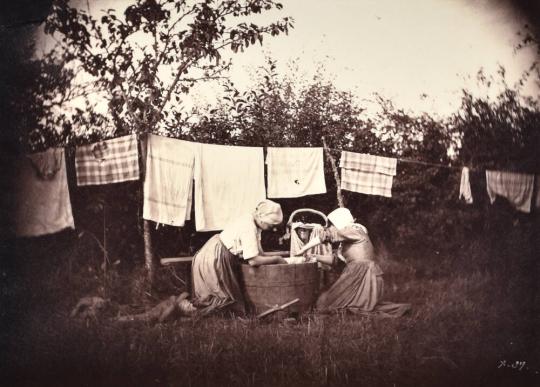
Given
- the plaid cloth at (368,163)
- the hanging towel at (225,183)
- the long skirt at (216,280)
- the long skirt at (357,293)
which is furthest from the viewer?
the plaid cloth at (368,163)

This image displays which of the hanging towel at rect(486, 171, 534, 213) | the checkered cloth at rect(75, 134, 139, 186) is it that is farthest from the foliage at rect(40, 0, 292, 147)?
the hanging towel at rect(486, 171, 534, 213)

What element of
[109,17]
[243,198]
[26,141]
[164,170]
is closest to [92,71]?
[109,17]

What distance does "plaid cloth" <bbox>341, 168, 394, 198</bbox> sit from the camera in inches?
229

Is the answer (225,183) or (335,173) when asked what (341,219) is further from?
(225,183)

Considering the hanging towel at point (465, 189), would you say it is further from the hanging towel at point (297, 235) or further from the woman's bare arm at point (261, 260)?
the woman's bare arm at point (261, 260)

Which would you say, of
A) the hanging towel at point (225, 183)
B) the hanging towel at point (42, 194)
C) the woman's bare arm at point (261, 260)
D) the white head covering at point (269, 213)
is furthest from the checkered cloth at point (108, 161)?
the woman's bare arm at point (261, 260)

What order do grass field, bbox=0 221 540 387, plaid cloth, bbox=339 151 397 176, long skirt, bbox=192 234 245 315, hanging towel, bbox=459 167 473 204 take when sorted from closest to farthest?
1. grass field, bbox=0 221 540 387
2. long skirt, bbox=192 234 245 315
3. hanging towel, bbox=459 167 473 204
4. plaid cloth, bbox=339 151 397 176

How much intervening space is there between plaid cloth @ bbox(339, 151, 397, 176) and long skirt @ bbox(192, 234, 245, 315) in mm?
1953

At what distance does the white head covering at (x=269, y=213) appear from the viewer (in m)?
4.62

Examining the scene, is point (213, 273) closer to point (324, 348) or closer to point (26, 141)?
point (324, 348)

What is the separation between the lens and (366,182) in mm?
5840

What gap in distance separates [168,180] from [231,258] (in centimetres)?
105

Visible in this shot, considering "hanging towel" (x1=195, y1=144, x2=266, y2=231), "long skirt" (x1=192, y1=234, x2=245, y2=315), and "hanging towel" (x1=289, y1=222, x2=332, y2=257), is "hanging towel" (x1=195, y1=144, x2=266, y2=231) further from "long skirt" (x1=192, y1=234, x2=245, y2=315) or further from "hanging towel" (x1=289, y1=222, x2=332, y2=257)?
"hanging towel" (x1=289, y1=222, x2=332, y2=257)

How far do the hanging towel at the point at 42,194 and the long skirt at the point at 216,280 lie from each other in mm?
1309
